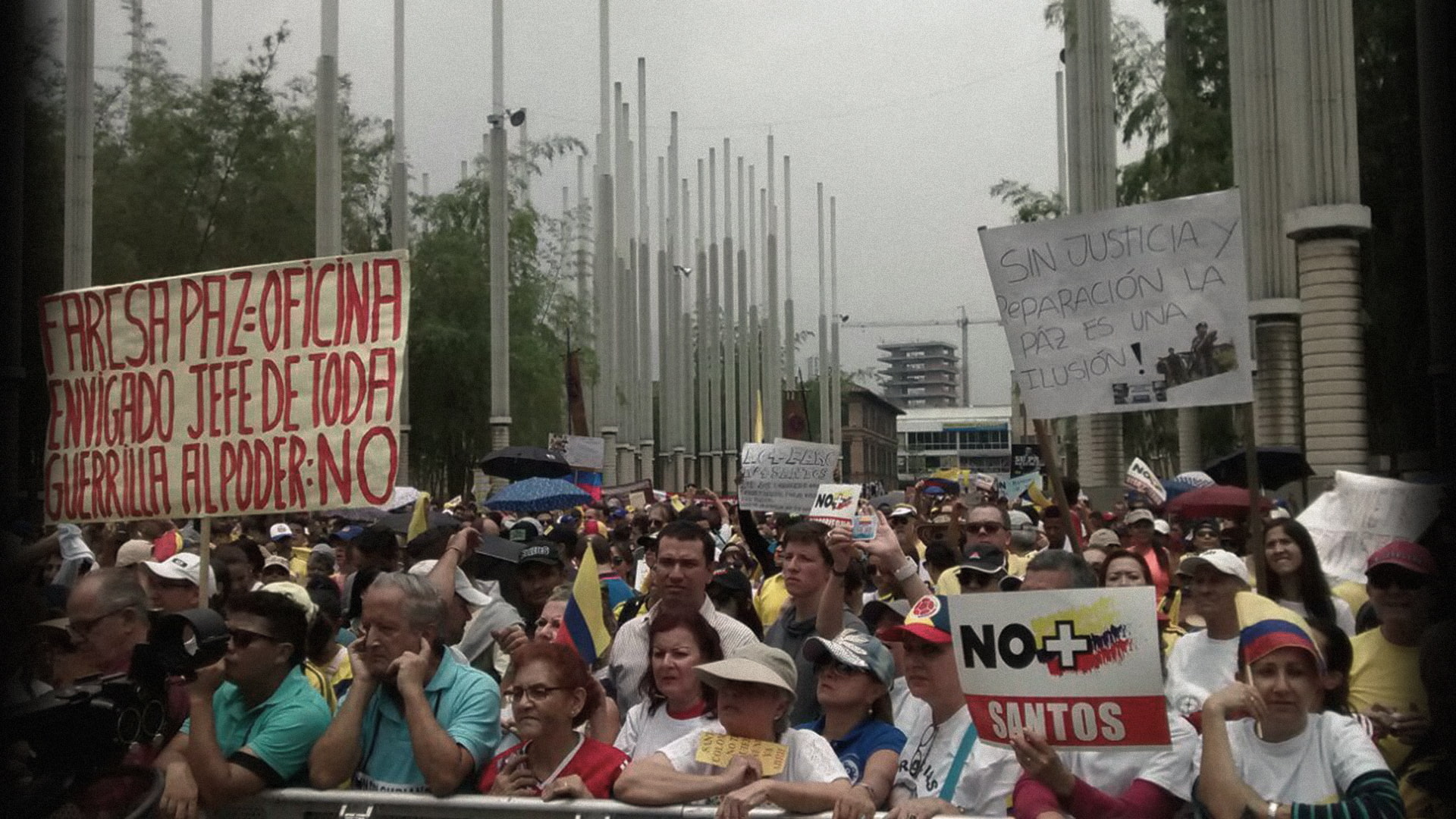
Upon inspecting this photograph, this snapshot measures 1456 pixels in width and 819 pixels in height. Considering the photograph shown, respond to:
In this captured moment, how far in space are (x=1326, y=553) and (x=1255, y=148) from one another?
2443 centimetres

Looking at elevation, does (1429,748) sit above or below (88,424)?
below

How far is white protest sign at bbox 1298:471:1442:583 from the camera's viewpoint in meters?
7.89

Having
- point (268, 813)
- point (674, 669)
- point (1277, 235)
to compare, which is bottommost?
point (268, 813)

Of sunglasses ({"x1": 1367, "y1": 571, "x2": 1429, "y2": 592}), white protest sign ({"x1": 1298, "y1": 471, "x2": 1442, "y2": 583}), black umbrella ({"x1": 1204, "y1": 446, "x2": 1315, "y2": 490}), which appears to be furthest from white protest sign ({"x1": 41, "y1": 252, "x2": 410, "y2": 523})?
black umbrella ({"x1": 1204, "y1": 446, "x2": 1315, "y2": 490})

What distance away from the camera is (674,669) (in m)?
5.72

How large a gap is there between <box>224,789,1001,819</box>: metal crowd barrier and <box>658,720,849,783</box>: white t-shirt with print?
9.4 inches

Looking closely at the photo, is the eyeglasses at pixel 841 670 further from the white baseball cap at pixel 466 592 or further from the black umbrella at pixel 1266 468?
the black umbrella at pixel 1266 468

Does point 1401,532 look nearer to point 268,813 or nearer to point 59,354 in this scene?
point 268,813

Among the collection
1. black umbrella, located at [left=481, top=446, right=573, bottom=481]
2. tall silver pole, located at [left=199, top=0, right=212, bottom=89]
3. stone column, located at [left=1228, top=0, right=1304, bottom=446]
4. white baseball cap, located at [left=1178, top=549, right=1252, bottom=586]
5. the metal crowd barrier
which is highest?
tall silver pole, located at [left=199, top=0, right=212, bottom=89]

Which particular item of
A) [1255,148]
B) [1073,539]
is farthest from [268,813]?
[1255,148]

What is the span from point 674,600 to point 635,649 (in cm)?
31

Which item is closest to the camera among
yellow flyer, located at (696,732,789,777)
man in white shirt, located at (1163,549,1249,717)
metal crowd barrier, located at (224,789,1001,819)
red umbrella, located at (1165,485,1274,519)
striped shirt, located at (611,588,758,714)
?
metal crowd barrier, located at (224,789,1001,819)

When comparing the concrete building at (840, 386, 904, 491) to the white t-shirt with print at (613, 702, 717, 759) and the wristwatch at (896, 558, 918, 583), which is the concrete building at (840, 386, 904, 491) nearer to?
the wristwatch at (896, 558, 918, 583)

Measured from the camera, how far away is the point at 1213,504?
1464 centimetres
